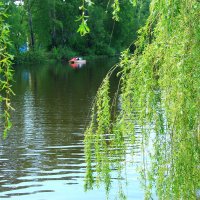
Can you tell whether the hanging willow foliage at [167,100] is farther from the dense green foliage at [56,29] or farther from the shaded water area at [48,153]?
the dense green foliage at [56,29]

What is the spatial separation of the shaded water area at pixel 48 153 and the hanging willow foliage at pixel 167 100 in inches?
129

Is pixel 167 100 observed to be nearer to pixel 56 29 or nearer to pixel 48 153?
pixel 48 153

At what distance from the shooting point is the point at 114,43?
238ft

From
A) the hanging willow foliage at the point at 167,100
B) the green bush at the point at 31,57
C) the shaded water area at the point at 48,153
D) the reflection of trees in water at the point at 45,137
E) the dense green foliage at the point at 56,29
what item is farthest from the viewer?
the dense green foliage at the point at 56,29

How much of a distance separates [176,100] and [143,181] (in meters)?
1.38

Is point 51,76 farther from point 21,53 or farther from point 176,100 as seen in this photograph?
point 176,100

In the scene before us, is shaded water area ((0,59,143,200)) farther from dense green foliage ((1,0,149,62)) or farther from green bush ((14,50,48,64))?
dense green foliage ((1,0,149,62))

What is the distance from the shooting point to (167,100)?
6.18 metres

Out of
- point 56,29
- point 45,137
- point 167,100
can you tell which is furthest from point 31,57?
point 167,100

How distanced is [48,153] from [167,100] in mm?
7693

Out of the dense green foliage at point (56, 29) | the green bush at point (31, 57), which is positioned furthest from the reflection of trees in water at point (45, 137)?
the dense green foliage at point (56, 29)

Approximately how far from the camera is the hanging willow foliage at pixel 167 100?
19.4ft

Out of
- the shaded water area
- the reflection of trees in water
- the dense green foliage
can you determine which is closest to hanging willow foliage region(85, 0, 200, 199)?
the shaded water area

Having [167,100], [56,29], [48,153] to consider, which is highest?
[56,29]
